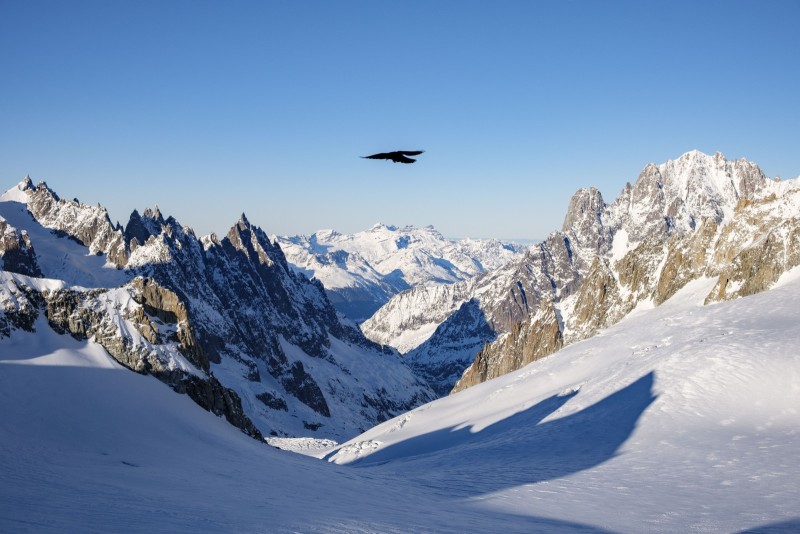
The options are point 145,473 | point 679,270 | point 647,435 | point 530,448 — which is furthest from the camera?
point 679,270

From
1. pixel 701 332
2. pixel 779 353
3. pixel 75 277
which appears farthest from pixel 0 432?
pixel 75 277

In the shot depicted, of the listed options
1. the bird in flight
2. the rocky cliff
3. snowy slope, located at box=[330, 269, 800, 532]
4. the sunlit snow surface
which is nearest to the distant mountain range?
the rocky cliff

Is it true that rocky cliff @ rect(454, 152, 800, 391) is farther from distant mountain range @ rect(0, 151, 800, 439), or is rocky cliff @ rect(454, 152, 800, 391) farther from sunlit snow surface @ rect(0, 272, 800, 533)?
sunlit snow surface @ rect(0, 272, 800, 533)

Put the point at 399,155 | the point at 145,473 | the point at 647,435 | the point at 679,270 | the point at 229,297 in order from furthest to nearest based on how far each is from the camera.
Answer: the point at 229,297
the point at 679,270
the point at 647,435
the point at 145,473
the point at 399,155

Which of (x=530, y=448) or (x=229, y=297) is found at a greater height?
(x=229, y=297)

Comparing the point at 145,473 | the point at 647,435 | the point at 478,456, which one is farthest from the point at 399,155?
the point at 478,456

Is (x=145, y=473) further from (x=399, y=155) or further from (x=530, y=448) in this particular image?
(x=530, y=448)

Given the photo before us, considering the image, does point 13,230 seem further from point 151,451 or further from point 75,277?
point 151,451
